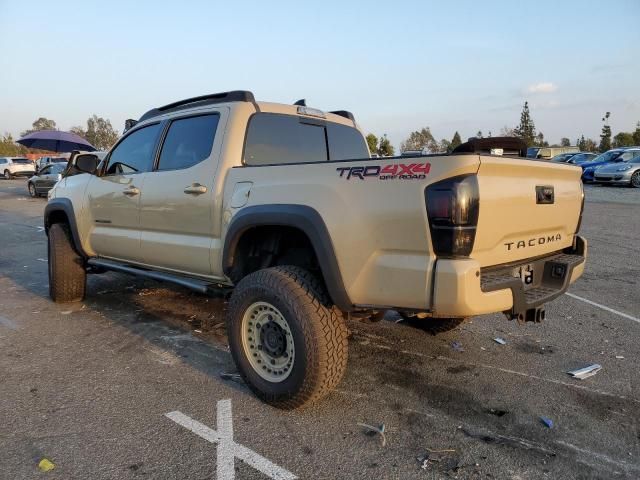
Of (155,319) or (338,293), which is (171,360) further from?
(338,293)

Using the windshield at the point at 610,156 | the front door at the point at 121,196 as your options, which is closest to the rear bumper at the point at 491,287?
the front door at the point at 121,196

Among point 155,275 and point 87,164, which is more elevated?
point 87,164

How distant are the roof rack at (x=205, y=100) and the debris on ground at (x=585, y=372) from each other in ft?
10.5

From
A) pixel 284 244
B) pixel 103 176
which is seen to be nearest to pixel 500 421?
pixel 284 244

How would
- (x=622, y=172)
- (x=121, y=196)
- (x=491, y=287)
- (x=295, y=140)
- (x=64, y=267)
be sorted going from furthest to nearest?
(x=622, y=172) < (x=64, y=267) < (x=121, y=196) < (x=295, y=140) < (x=491, y=287)

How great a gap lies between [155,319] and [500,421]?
3440mm

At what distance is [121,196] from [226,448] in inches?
113

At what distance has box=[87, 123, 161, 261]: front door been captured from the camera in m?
4.52

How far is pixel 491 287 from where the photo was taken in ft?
8.61

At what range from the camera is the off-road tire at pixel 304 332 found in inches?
114

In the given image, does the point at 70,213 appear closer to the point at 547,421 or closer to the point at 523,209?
the point at 523,209

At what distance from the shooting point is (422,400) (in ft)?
10.6

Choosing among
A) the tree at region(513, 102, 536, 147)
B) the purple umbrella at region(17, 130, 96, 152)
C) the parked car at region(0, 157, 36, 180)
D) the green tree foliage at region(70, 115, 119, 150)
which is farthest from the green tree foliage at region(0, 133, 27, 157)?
the tree at region(513, 102, 536, 147)

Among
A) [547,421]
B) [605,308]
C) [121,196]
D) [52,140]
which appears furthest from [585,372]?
[52,140]
